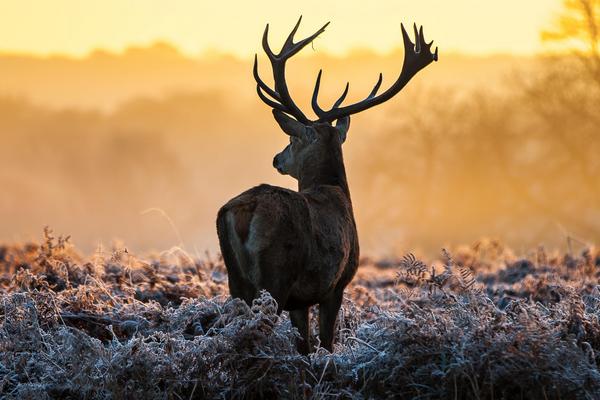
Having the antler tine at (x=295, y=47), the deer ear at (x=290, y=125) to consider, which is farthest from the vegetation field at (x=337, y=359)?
the antler tine at (x=295, y=47)

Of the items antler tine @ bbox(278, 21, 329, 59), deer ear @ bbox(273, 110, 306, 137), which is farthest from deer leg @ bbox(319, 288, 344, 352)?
antler tine @ bbox(278, 21, 329, 59)

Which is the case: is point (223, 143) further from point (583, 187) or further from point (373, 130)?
point (583, 187)

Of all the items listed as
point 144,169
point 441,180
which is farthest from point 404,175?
point 144,169

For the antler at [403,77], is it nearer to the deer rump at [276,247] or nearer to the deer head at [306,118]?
the deer head at [306,118]

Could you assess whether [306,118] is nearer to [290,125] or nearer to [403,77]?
[290,125]

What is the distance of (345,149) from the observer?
58.6 meters

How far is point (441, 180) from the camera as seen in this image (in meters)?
53.5

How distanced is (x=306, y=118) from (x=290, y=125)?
0.24 m

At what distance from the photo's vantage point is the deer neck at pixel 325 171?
29.4ft

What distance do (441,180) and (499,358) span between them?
47.4 m

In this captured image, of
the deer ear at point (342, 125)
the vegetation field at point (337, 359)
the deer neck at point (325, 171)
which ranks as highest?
the deer ear at point (342, 125)

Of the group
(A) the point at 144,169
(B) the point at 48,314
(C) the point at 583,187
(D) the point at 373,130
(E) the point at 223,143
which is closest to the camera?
(B) the point at 48,314

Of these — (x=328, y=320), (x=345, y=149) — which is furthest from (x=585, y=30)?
(x=328, y=320)

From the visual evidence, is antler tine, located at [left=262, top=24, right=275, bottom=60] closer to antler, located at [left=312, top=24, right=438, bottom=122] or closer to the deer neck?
antler, located at [left=312, top=24, right=438, bottom=122]
